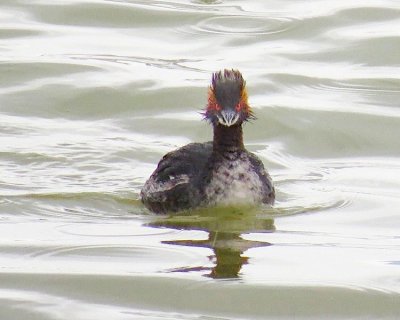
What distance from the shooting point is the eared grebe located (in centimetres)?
1267

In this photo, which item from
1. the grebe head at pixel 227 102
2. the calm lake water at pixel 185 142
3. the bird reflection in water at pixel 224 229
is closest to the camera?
the calm lake water at pixel 185 142

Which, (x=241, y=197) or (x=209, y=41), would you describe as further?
(x=209, y=41)

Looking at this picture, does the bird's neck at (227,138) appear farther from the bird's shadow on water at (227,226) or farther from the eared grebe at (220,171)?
the bird's shadow on water at (227,226)

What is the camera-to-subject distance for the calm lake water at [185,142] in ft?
32.7

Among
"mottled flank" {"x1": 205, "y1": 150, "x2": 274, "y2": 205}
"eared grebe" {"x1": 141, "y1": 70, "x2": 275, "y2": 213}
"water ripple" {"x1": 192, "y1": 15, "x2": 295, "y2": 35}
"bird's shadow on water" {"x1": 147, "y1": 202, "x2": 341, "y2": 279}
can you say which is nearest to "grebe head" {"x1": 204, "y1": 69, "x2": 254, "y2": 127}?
"eared grebe" {"x1": 141, "y1": 70, "x2": 275, "y2": 213}

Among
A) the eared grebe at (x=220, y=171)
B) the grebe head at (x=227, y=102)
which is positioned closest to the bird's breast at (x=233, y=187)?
the eared grebe at (x=220, y=171)

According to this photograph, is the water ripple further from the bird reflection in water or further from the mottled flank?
the bird reflection in water

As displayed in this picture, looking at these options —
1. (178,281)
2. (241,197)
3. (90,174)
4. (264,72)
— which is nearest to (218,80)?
(241,197)

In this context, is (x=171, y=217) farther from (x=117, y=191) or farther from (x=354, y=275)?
(x=354, y=275)

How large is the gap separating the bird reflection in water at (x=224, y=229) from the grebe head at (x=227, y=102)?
78 cm

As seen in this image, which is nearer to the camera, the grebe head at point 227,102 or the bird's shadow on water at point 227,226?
the bird's shadow on water at point 227,226

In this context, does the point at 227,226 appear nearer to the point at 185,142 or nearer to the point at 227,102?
the point at 227,102

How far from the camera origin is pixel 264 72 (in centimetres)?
1805

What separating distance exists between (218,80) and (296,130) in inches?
129
